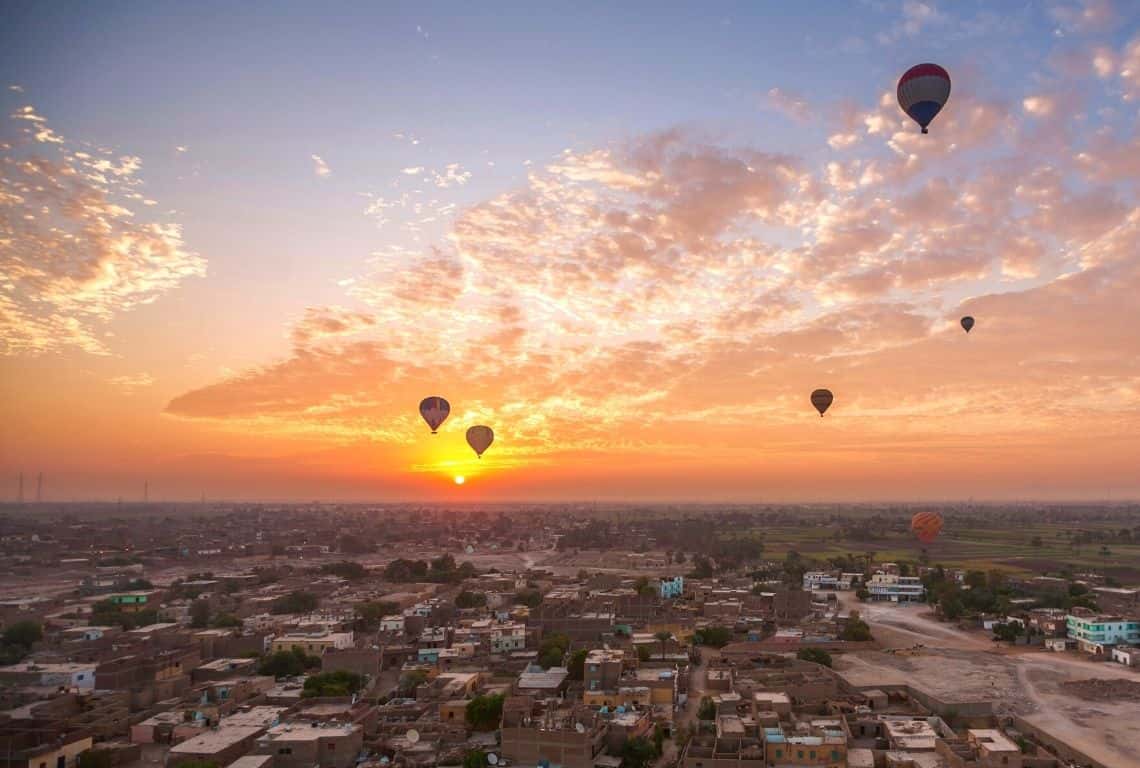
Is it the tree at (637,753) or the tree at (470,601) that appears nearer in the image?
Answer: the tree at (637,753)

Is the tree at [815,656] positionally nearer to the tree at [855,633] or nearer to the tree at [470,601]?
the tree at [855,633]

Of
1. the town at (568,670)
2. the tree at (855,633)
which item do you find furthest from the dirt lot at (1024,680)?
the tree at (855,633)

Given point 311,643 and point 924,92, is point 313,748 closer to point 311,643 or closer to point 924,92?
point 311,643

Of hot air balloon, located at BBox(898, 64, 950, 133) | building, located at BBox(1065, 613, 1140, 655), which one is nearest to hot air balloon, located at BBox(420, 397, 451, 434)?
hot air balloon, located at BBox(898, 64, 950, 133)

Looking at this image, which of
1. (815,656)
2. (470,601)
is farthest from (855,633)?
(470,601)

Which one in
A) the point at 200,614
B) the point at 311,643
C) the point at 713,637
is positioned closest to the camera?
the point at 311,643

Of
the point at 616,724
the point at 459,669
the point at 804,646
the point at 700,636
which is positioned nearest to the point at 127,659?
the point at 459,669

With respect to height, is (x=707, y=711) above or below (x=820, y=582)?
below

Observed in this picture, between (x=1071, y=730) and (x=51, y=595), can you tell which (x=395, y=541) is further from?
(x=1071, y=730)
